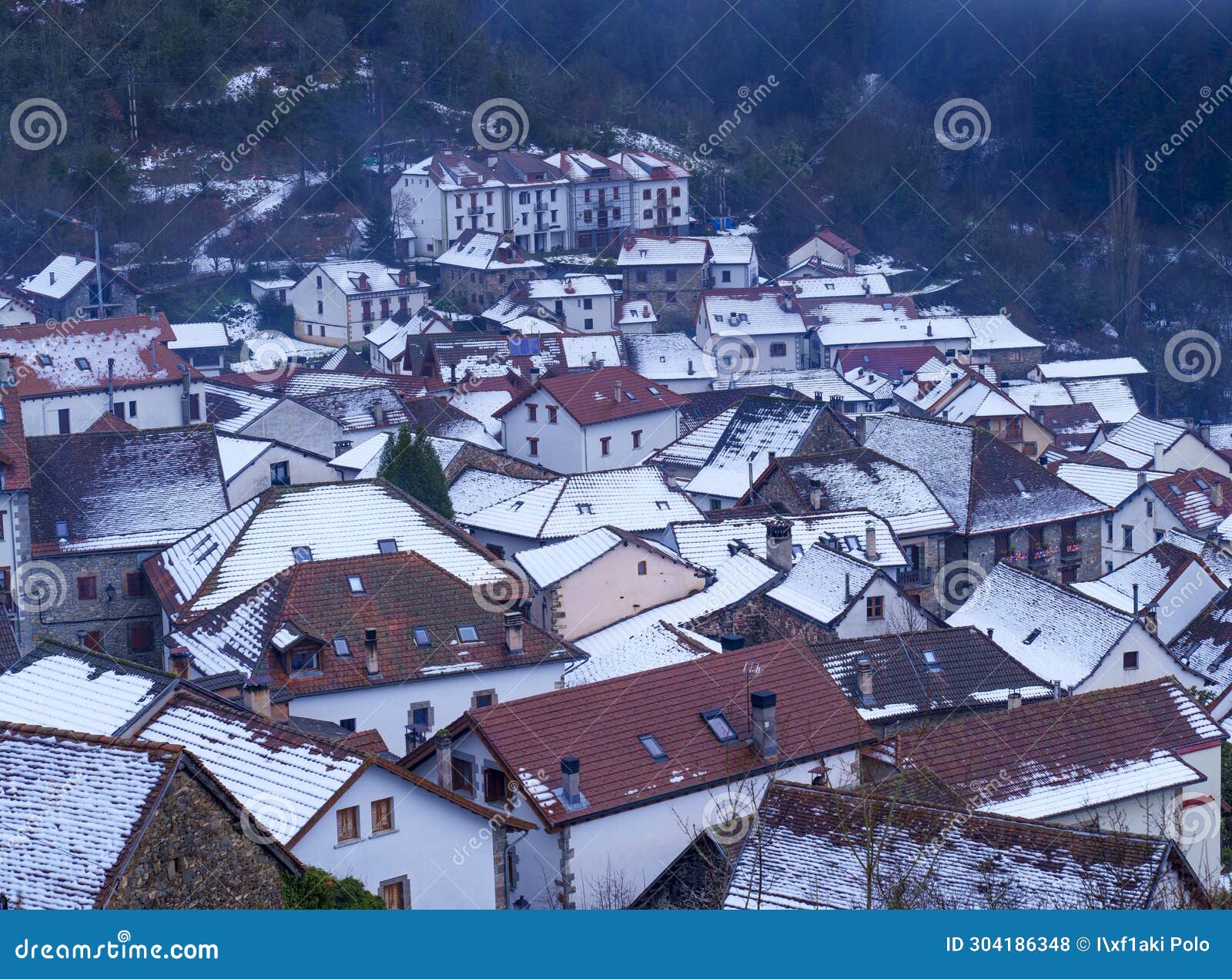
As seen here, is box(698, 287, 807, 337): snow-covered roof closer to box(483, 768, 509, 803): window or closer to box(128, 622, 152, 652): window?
box(128, 622, 152, 652): window

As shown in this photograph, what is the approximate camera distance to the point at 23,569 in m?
29.0

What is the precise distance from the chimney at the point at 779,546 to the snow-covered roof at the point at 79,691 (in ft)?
46.1

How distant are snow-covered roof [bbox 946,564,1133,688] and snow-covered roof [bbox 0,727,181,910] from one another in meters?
16.4

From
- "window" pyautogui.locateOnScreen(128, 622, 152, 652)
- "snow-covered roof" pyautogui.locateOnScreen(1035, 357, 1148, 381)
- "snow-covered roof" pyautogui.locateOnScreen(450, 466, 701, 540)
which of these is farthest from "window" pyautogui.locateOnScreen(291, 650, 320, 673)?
"snow-covered roof" pyautogui.locateOnScreen(1035, 357, 1148, 381)

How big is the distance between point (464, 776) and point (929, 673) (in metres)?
7.66

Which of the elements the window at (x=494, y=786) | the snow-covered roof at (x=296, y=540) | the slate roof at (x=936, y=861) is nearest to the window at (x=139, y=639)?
the snow-covered roof at (x=296, y=540)

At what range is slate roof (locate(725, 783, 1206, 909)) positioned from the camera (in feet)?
46.0

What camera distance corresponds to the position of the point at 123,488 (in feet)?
100

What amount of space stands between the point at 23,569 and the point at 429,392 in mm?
22435

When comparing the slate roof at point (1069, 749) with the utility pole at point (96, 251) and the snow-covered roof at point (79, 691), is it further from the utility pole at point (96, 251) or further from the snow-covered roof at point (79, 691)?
the utility pole at point (96, 251)

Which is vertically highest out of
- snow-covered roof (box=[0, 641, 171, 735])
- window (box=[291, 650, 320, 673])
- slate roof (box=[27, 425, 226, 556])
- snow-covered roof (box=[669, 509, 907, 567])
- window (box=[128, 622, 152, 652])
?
slate roof (box=[27, 425, 226, 556])

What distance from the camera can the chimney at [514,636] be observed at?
24.2 metres

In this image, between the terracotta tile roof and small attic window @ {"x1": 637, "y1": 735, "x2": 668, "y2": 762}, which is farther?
small attic window @ {"x1": 637, "y1": 735, "x2": 668, "y2": 762}

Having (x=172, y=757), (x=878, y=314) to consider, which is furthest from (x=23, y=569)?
(x=878, y=314)
